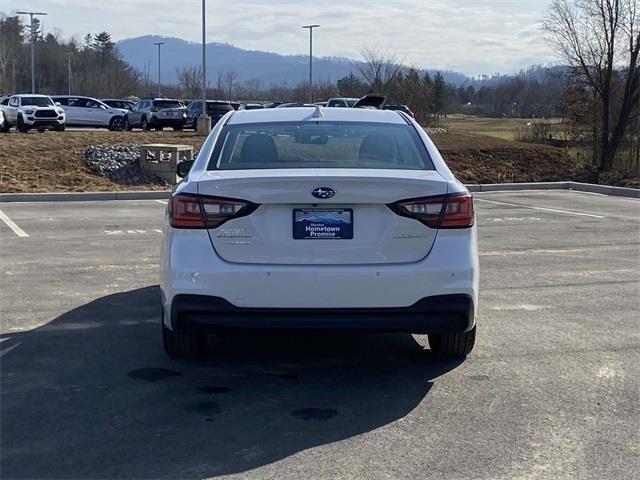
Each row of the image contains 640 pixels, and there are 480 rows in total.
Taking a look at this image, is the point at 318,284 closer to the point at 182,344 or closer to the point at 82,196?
the point at 182,344

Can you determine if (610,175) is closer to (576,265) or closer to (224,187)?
(576,265)

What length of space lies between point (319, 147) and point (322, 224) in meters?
0.94

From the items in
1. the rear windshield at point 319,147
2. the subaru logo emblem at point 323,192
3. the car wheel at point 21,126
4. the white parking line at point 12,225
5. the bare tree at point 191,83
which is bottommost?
the white parking line at point 12,225

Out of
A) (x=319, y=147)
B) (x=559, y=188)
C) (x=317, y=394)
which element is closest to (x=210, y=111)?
(x=559, y=188)

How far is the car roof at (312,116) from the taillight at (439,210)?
1.35 m

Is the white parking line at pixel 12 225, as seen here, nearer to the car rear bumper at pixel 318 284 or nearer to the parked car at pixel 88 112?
the car rear bumper at pixel 318 284

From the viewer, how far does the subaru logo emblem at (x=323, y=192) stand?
481cm

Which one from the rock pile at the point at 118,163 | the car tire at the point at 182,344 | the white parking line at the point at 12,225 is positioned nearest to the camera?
the car tire at the point at 182,344

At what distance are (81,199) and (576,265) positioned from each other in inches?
428

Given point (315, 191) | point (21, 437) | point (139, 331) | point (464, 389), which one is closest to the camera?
point (21, 437)

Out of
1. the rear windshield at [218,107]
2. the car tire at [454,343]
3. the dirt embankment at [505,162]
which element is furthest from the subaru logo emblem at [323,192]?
the rear windshield at [218,107]

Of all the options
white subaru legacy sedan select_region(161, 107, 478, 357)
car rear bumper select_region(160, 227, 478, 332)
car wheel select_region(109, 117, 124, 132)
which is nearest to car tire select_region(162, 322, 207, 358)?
white subaru legacy sedan select_region(161, 107, 478, 357)

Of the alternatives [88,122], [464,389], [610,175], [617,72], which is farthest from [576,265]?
[88,122]

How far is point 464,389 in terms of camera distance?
16.9 ft
